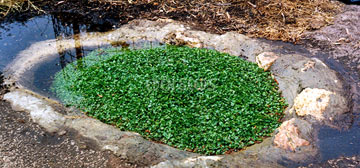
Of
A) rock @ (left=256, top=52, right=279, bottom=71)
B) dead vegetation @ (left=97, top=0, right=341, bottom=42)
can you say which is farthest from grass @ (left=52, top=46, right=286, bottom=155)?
dead vegetation @ (left=97, top=0, right=341, bottom=42)

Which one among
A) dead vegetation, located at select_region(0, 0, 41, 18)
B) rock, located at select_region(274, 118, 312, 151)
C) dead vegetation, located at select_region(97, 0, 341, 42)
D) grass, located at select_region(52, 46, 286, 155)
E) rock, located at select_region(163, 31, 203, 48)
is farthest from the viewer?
dead vegetation, located at select_region(0, 0, 41, 18)

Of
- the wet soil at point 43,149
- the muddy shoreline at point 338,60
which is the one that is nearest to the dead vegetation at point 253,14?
the muddy shoreline at point 338,60

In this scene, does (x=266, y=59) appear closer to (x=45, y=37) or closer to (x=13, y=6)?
(x=45, y=37)

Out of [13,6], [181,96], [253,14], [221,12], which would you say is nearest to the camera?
[181,96]

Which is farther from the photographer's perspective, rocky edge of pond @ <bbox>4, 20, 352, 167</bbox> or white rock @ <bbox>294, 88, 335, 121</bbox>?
white rock @ <bbox>294, 88, 335, 121</bbox>

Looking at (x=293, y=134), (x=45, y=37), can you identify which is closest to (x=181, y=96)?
(x=293, y=134)

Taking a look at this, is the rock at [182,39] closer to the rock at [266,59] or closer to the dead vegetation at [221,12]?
the dead vegetation at [221,12]

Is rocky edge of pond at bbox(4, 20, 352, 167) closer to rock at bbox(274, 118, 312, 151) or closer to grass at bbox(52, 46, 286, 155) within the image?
A: rock at bbox(274, 118, 312, 151)
